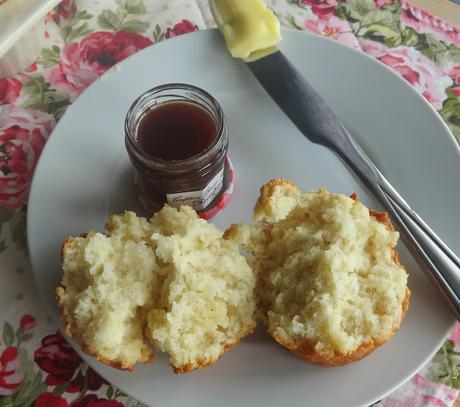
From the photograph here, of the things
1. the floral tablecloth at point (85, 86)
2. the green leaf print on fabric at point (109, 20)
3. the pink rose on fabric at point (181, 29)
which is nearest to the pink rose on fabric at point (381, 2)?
the floral tablecloth at point (85, 86)

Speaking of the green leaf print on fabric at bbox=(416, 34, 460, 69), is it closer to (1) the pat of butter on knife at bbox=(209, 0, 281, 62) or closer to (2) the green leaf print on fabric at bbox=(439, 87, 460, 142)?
(2) the green leaf print on fabric at bbox=(439, 87, 460, 142)

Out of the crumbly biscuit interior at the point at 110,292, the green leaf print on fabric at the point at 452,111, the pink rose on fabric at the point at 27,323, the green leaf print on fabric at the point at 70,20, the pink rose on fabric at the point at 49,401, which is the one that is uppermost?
the green leaf print on fabric at the point at 70,20

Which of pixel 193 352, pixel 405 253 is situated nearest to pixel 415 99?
pixel 405 253

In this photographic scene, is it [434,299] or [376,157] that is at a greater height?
[376,157]

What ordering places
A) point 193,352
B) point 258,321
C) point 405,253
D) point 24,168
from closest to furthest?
point 193,352 < point 258,321 < point 405,253 < point 24,168

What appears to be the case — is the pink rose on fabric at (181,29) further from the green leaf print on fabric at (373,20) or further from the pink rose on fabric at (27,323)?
the pink rose on fabric at (27,323)

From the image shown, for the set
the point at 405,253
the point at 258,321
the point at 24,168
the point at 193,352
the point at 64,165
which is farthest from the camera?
the point at 24,168

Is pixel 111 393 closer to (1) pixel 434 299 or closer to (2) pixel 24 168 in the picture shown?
(2) pixel 24 168
